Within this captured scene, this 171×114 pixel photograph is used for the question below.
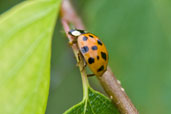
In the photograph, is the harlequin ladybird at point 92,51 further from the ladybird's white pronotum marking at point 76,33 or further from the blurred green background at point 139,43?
the blurred green background at point 139,43

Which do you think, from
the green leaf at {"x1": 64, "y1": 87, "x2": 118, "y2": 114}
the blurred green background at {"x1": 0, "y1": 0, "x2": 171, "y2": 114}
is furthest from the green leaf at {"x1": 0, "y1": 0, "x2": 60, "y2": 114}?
the blurred green background at {"x1": 0, "y1": 0, "x2": 171, "y2": 114}

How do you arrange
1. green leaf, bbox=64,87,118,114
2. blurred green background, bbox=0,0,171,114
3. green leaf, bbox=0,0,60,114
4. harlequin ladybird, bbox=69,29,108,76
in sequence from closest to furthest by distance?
1. green leaf, bbox=0,0,60,114
2. green leaf, bbox=64,87,118,114
3. harlequin ladybird, bbox=69,29,108,76
4. blurred green background, bbox=0,0,171,114

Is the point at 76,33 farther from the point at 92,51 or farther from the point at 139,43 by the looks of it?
the point at 139,43

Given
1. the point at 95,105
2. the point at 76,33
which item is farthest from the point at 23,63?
the point at 76,33

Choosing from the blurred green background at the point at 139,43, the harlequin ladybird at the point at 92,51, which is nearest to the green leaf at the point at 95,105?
the harlequin ladybird at the point at 92,51

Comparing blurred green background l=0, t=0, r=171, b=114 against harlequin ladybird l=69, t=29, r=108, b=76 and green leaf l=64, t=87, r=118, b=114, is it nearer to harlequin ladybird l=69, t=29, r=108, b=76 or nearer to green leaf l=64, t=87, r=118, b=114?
harlequin ladybird l=69, t=29, r=108, b=76
